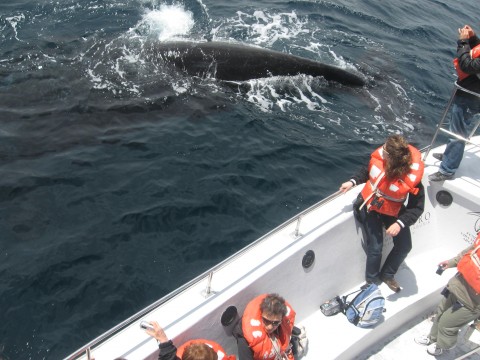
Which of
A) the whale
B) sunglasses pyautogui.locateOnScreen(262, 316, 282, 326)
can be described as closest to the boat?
sunglasses pyautogui.locateOnScreen(262, 316, 282, 326)

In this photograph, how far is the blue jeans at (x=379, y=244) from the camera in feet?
20.4

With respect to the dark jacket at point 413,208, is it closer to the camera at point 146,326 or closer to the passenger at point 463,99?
the passenger at point 463,99

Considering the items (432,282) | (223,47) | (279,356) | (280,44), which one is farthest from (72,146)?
(280,44)

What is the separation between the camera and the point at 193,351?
3879 millimetres

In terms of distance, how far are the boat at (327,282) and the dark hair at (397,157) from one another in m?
0.89

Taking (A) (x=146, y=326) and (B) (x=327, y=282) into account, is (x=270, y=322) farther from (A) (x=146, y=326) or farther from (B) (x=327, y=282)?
(B) (x=327, y=282)

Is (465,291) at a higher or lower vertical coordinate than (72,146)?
higher

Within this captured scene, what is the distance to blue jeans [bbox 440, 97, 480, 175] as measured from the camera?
6.70 meters

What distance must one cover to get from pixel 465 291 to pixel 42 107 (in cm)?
871

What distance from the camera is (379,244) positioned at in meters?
6.32

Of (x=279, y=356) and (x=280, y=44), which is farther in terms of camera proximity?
(x=280, y=44)

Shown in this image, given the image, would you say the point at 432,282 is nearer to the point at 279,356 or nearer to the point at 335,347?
the point at 335,347

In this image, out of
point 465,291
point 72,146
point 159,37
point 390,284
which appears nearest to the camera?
point 465,291

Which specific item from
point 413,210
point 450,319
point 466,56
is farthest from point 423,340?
point 466,56
